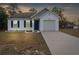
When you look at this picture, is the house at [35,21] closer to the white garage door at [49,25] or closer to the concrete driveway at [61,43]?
the white garage door at [49,25]

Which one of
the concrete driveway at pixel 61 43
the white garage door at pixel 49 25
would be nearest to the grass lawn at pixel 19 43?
the concrete driveway at pixel 61 43

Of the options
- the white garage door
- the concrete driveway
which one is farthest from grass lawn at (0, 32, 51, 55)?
the white garage door

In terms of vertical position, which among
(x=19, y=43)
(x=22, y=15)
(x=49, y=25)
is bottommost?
(x=19, y=43)

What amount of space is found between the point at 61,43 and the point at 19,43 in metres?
0.73

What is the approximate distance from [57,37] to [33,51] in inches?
19.2

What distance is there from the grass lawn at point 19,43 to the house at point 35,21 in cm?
14

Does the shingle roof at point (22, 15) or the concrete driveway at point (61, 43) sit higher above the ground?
the shingle roof at point (22, 15)

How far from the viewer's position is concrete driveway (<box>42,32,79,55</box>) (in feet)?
27.8

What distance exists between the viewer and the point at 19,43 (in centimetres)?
853

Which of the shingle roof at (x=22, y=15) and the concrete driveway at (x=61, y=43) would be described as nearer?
the concrete driveway at (x=61, y=43)

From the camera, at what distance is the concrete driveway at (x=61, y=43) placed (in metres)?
8.48

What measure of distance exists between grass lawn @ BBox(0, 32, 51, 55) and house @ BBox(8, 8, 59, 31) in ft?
0.46

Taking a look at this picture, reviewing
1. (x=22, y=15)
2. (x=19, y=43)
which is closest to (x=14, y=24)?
(x=22, y=15)

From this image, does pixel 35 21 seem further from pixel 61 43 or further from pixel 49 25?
pixel 61 43
